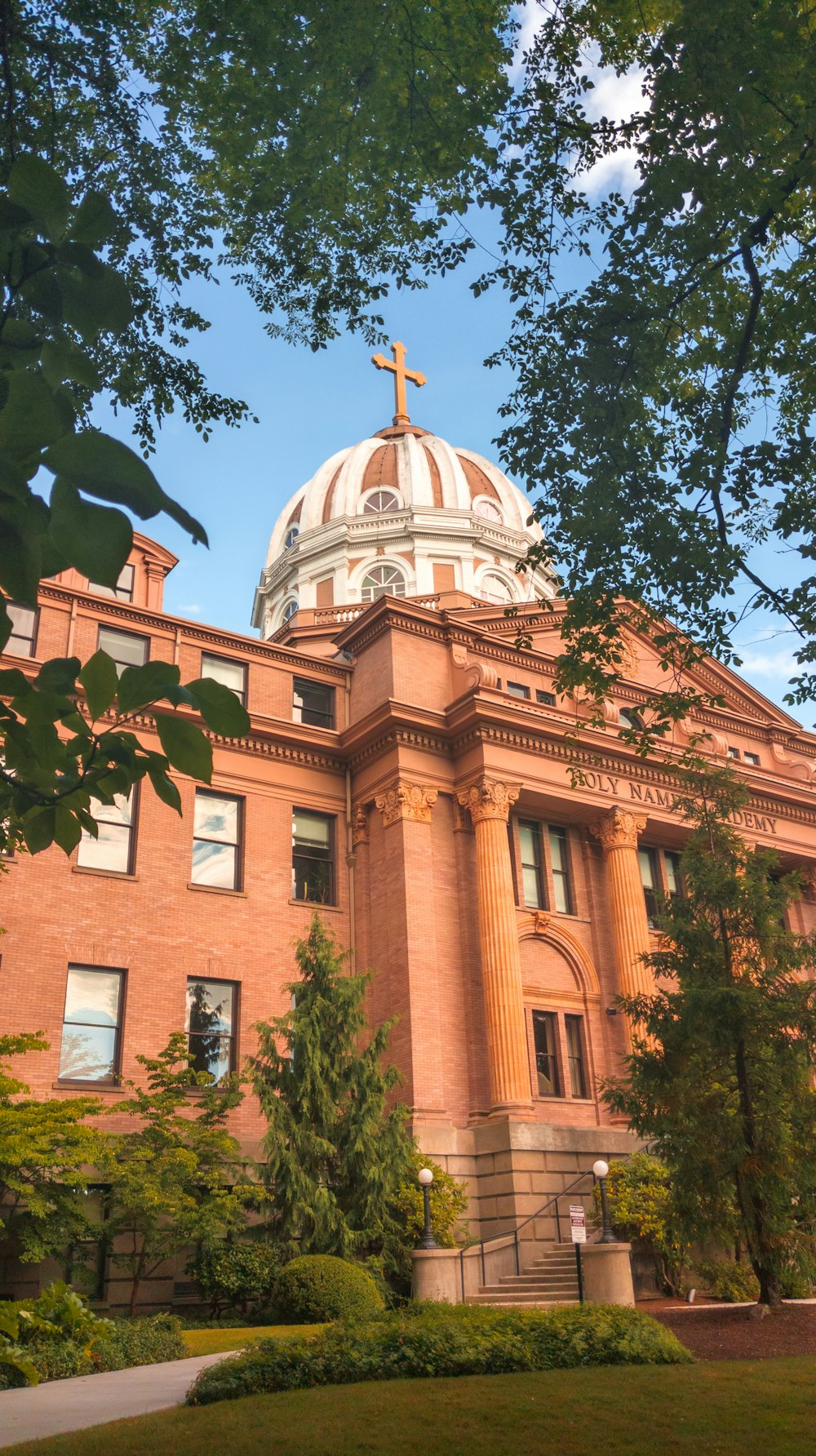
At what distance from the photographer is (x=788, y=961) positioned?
21.0m

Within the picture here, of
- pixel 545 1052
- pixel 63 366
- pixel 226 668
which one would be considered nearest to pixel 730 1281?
pixel 545 1052

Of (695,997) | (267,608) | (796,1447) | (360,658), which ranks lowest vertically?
(796,1447)

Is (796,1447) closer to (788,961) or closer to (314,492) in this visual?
(788,961)

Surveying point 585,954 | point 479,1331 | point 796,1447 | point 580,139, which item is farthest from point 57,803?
point 585,954

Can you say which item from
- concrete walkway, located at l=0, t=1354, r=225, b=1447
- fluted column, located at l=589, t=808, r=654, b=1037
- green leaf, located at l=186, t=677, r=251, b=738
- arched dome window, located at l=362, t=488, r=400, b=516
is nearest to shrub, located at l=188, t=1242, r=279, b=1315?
concrete walkway, located at l=0, t=1354, r=225, b=1447

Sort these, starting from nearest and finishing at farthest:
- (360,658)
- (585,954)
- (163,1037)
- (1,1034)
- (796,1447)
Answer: (796,1447)
(1,1034)
(163,1037)
(585,954)
(360,658)

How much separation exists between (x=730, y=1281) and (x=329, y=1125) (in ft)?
29.0

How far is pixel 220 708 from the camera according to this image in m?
2.34

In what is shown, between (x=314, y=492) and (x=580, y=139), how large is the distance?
1620 inches

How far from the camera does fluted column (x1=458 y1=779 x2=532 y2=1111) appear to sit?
26.7 meters

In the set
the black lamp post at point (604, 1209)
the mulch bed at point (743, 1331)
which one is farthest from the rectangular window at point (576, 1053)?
the black lamp post at point (604, 1209)

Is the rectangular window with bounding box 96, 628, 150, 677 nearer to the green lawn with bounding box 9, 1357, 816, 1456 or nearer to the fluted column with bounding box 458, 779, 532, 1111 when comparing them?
the fluted column with bounding box 458, 779, 532, 1111

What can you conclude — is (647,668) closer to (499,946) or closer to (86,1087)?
(499,946)

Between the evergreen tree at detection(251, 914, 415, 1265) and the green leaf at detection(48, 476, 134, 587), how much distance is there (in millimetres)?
21381
